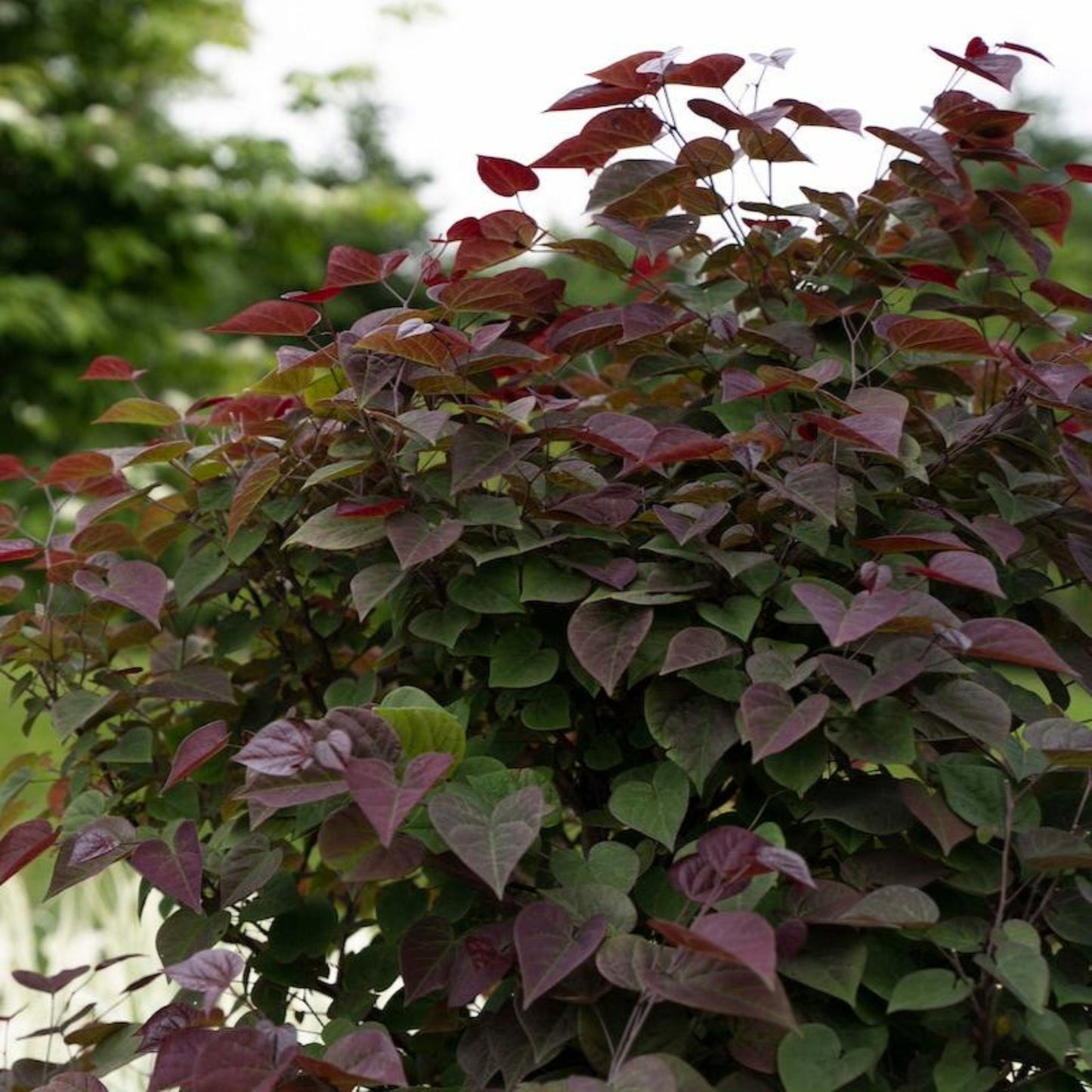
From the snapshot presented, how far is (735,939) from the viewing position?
0.80 metres

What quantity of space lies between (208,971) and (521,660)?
1.18 ft

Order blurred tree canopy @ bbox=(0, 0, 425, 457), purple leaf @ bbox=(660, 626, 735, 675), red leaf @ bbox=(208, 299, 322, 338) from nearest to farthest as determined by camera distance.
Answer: purple leaf @ bbox=(660, 626, 735, 675), red leaf @ bbox=(208, 299, 322, 338), blurred tree canopy @ bbox=(0, 0, 425, 457)

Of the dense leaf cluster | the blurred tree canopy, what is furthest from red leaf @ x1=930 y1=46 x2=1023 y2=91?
the blurred tree canopy

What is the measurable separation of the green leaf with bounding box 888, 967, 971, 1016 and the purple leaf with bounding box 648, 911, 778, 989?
0.13 meters

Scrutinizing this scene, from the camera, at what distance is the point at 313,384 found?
1.25 meters

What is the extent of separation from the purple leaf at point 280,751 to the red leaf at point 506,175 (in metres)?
0.60

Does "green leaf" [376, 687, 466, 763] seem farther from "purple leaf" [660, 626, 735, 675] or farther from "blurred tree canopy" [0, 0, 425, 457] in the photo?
"blurred tree canopy" [0, 0, 425, 457]

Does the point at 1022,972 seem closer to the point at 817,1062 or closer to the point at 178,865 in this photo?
the point at 817,1062

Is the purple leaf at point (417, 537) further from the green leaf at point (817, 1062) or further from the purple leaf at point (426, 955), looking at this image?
the green leaf at point (817, 1062)

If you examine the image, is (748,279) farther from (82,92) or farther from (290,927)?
(82,92)

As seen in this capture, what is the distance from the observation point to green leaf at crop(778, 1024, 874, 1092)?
857mm

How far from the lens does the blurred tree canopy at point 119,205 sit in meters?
7.80

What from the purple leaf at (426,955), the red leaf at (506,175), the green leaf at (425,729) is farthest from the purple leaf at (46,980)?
the red leaf at (506,175)

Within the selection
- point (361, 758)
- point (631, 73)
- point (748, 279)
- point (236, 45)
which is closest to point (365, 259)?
point (631, 73)
